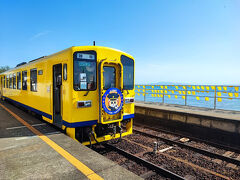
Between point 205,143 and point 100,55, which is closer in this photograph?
point 100,55

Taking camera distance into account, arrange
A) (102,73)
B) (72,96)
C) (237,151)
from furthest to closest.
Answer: (237,151) < (102,73) < (72,96)

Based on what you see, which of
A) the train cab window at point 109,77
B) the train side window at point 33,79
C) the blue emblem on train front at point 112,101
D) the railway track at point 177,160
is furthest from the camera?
the train side window at point 33,79

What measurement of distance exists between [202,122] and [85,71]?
191 inches

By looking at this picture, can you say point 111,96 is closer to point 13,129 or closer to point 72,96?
point 72,96

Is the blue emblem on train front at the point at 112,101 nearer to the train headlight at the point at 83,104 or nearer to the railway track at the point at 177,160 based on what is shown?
the train headlight at the point at 83,104

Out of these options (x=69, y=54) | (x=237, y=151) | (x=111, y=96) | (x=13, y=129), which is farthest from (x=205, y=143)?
(x=13, y=129)

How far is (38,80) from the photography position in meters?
6.70

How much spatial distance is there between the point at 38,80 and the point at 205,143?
21.5 feet

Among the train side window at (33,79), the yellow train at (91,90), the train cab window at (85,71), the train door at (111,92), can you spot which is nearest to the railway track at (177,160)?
the yellow train at (91,90)

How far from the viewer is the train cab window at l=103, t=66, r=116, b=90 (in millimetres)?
5218

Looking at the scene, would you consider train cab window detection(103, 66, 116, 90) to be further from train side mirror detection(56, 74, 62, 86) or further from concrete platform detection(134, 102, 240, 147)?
concrete platform detection(134, 102, 240, 147)

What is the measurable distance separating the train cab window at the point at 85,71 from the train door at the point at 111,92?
0.29 m

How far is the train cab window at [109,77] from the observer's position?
17.1 ft

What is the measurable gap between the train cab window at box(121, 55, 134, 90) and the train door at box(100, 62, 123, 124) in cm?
36
